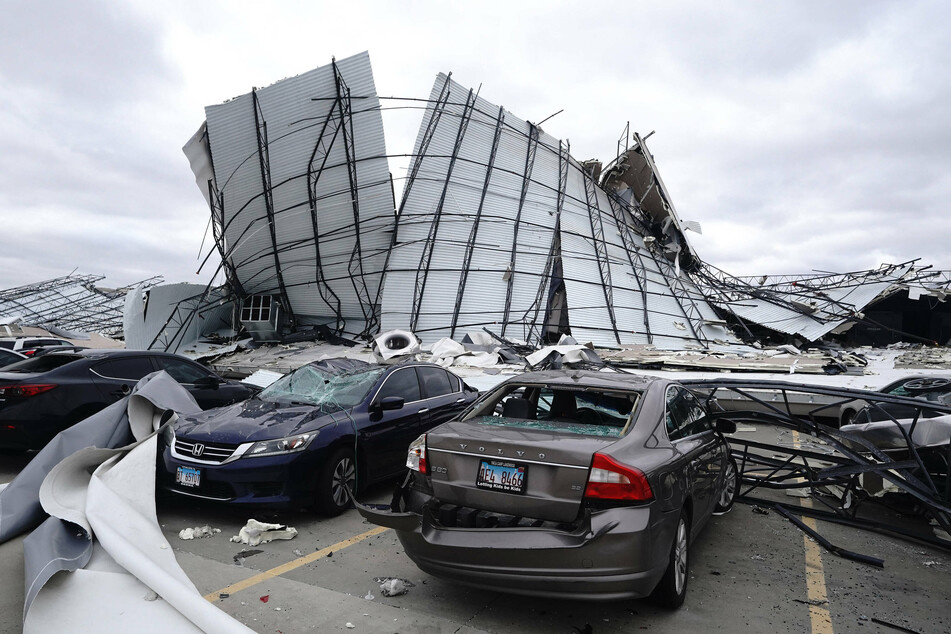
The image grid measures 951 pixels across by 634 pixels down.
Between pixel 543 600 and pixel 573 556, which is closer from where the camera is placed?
pixel 573 556

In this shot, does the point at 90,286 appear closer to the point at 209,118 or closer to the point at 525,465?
the point at 209,118

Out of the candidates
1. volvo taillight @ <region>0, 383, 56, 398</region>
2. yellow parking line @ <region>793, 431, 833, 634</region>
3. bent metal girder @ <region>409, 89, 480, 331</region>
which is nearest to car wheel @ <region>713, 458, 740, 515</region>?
yellow parking line @ <region>793, 431, 833, 634</region>

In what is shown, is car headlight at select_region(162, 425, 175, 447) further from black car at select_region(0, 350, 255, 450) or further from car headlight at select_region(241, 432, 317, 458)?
black car at select_region(0, 350, 255, 450)

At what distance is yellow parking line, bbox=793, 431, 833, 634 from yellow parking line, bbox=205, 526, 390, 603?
11.1 ft

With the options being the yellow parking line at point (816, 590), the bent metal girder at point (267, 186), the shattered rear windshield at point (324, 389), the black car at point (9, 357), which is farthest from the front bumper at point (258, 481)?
the bent metal girder at point (267, 186)

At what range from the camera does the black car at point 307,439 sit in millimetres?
5383

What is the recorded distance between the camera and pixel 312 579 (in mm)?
4328

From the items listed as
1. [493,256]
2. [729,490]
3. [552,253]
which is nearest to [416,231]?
[493,256]

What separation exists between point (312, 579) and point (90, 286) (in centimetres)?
4884

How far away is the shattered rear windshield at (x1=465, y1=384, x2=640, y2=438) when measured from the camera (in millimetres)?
4125

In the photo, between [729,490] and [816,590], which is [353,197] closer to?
[729,490]

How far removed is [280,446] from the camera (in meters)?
5.46

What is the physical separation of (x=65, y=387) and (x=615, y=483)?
22.0 feet

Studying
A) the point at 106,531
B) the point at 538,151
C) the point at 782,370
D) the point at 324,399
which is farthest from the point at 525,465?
the point at 538,151
